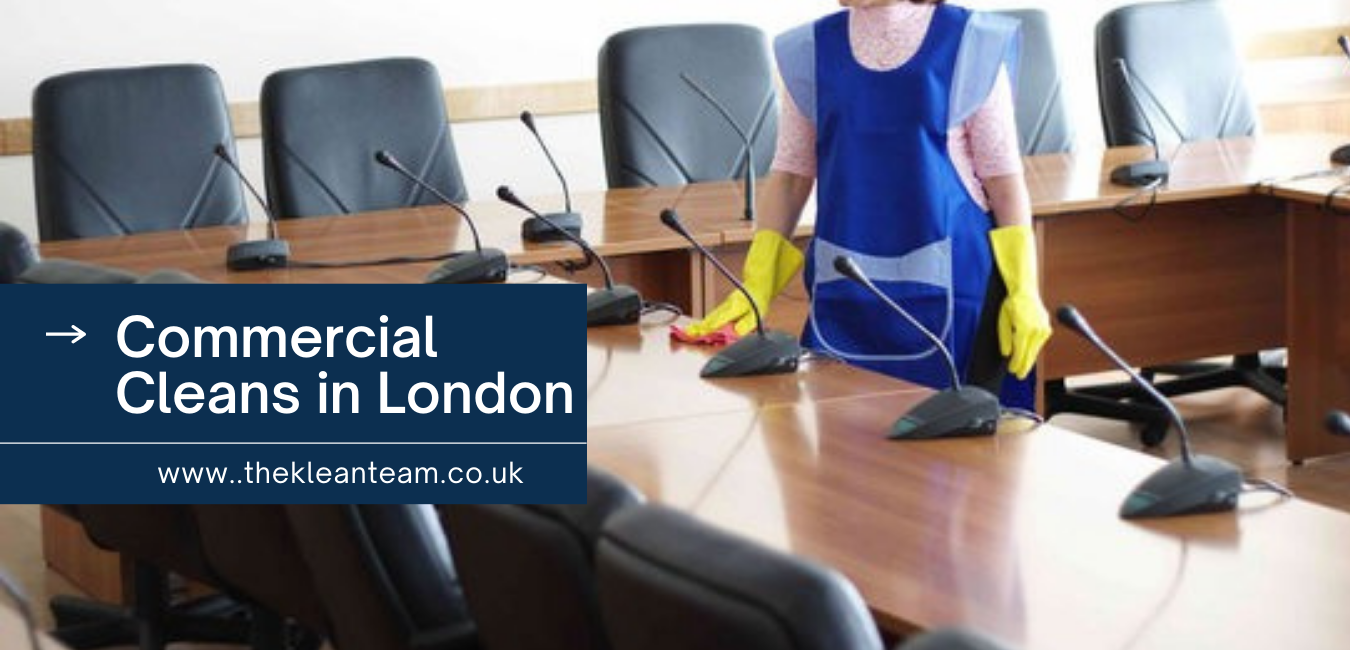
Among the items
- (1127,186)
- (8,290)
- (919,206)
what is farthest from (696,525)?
(1127,186)

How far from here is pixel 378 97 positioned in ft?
18.7

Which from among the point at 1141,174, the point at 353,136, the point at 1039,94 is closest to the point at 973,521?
the point at 1141,174

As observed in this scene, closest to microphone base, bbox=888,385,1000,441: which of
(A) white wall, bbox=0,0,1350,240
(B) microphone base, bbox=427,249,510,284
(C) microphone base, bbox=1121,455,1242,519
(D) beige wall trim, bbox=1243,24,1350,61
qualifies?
(C) microphone base, bbox=1121,455,1242,519

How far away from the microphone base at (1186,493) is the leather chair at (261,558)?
1.08 m

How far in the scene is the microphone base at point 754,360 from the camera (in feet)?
11.8

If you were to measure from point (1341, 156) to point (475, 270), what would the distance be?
7.69 ft

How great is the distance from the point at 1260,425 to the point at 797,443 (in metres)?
3.06

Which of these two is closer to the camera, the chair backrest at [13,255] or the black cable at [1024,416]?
the black cable at [1024,416]

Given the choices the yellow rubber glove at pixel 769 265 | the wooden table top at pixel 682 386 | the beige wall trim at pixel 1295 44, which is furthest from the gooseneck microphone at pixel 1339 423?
the beige wall trim at pixel 1295 44

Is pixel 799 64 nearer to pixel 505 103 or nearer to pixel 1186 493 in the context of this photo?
pixel 1186 493

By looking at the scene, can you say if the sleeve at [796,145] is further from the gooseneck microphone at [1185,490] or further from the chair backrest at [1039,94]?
the chair backrest at [1039,94]

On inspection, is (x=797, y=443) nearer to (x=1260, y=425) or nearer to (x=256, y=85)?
(x=1260, y=425)

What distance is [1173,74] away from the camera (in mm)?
6305

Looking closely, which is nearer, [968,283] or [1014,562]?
[1014,562]
